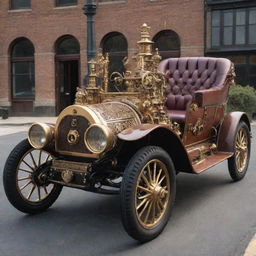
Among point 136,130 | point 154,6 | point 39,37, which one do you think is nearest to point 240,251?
point 136,130

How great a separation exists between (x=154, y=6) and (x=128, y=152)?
1488 cm

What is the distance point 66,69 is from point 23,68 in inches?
84.3

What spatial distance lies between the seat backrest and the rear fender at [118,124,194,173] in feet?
5.62

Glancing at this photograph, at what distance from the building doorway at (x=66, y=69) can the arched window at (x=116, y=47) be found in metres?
1.40

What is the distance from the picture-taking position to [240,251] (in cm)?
358

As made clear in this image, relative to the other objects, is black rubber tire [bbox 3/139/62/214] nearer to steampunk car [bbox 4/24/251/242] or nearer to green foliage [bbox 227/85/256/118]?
steampunk car [bbox 4/24/251/242]

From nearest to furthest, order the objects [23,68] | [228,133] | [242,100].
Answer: [228,133], [242,100], [23,68]

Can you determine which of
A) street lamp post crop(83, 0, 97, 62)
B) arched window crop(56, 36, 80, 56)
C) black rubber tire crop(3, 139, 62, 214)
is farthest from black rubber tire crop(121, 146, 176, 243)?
arched window crop(56, 36, 80, 56)

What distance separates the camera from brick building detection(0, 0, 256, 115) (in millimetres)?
17531

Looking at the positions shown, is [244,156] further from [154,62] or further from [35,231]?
[35,231]

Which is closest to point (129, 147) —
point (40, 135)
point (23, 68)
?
point (40, 135)

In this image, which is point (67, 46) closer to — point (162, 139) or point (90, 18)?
point (90, 18)

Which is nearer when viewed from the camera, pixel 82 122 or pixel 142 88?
pixel 82 122

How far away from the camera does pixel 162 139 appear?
4.43 meters
